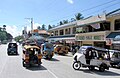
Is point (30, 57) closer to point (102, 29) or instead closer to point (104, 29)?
point (104, 29)

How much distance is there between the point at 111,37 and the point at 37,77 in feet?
63.8

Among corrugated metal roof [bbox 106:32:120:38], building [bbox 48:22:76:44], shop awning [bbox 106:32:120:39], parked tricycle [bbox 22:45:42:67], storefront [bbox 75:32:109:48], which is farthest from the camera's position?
building [bbox 48:22:76:44]

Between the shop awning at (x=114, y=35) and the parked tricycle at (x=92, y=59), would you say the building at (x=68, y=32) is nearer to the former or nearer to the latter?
the shop awning at (x=114, y=35)

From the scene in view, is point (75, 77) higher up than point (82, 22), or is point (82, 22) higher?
point (82, 22)

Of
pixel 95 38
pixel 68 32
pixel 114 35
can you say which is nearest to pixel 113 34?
pixel 114 35

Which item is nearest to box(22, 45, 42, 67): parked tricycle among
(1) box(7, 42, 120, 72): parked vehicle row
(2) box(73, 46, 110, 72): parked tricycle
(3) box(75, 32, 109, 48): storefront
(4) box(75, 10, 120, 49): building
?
(1) box(7, 42, 120, 72): parked vehicle row

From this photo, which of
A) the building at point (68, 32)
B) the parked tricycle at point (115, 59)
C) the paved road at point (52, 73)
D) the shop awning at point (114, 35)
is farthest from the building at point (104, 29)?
the paved road at point (52, 73)

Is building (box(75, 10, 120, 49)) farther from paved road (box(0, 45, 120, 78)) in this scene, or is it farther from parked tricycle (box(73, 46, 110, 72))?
paved road (box(0, 45, 120, 78))

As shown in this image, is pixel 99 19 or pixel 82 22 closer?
pixel 99 19

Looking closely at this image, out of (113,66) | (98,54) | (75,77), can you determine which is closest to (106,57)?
(98,54)

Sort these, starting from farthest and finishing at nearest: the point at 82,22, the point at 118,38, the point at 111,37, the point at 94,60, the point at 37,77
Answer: the point at 82,22 < the point at 111,37 < the point at 118,38 < the point at 94,60 < the point at 37,77

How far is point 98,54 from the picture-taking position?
23.2 meters

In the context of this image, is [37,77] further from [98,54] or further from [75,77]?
[98,54]

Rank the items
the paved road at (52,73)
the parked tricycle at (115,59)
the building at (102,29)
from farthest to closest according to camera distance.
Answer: the building at (102,29) < the parked tricycle at (115,59) < the paved road at (52,73)
